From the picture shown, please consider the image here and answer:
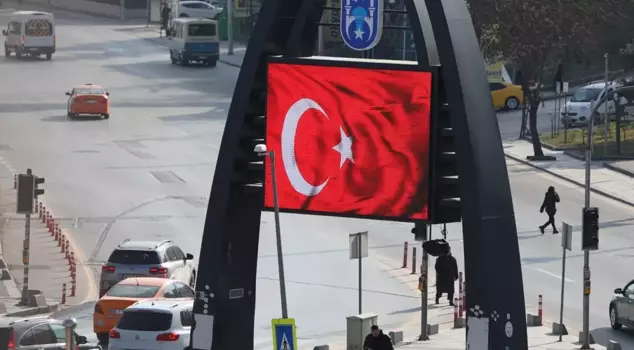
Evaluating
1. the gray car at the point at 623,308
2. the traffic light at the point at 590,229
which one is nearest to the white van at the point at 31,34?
the gray car at the point at 623,308

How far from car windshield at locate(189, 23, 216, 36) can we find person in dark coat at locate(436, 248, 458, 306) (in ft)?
178

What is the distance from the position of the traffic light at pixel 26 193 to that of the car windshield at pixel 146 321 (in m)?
9.63

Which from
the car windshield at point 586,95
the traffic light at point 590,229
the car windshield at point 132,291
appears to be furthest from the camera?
the car windshield at point 586,95

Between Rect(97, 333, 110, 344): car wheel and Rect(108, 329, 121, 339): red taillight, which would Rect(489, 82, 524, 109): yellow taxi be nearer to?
Rect(97, 333, 110, 344): car wheel

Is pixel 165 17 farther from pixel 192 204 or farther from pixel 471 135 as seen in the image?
pixel 471 135

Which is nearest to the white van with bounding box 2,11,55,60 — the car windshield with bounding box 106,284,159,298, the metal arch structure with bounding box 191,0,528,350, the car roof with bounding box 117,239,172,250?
the car roof with bounding box 117,239,172,250

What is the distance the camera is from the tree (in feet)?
201

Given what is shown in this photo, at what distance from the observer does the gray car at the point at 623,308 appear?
114ft

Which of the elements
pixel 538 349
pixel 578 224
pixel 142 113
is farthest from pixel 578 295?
pixel 142 113

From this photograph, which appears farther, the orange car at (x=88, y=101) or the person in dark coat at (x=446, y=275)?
the orange car at (x=88, y=101)

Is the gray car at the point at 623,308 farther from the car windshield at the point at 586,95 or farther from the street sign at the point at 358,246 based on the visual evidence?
the car windshield at the point at 586,95

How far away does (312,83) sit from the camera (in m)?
21.9

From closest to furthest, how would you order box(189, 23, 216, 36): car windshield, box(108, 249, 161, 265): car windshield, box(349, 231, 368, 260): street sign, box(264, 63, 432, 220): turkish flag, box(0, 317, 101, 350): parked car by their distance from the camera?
1. box(264, 63, 432, 220): turkish flag
2. box(0, 317, 101, 350): parked car
3. box(349, 231, 368, 260): street sign
4. box(108, 249, 161, 265): car windshield
5. box(189, 23, 216, 36): car windshield

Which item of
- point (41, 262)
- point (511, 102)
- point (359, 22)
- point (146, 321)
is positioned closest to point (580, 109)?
point (511, 102)
